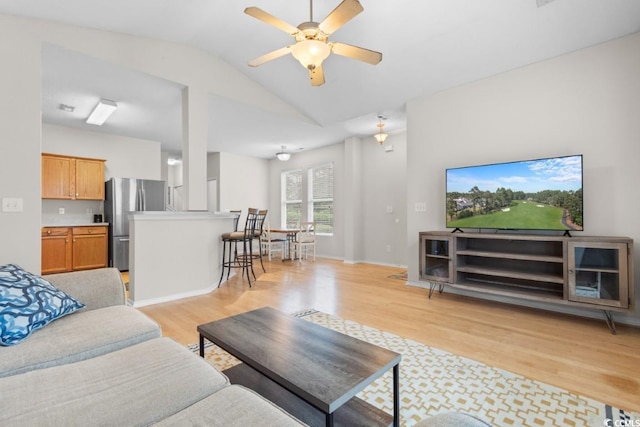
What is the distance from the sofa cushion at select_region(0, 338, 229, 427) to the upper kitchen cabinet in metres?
5.28

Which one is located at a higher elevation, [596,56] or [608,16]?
[608,16]

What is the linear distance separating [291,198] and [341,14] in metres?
5.95

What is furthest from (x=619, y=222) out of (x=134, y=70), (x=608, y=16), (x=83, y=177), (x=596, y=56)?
(x=83, y=177)

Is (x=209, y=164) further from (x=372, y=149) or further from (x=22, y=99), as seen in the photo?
(x=22, y=99)

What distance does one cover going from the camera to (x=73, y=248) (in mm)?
5117

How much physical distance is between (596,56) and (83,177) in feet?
24.5

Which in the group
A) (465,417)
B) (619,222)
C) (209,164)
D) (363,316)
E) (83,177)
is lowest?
(363,316)

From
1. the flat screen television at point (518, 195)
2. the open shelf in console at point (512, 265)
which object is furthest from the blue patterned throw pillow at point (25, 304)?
the flat screen television at point (518, 195)

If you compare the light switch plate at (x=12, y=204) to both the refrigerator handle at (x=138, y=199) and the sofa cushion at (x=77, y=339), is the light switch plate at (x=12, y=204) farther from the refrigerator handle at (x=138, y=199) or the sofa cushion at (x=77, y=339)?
the refrigerator handle at (x=138, y=199)

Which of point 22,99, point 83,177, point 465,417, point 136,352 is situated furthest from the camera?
point 83,177

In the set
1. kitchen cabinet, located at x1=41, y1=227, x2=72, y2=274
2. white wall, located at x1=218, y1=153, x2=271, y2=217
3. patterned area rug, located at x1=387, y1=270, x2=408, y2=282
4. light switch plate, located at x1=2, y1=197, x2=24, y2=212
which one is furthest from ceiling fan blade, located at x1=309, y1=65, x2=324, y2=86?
white wall, located at x1=218, y1=153, x2=271, y2=217

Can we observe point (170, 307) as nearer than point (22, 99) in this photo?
No

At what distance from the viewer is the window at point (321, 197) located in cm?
704

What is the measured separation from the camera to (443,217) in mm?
4016
